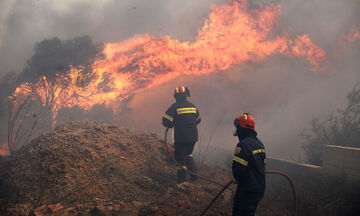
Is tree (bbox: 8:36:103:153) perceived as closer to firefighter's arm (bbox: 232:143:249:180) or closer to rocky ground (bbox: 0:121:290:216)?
rocky ground (bbox: 0:121:290:216)

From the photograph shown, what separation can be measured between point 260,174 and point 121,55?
14.9 metres

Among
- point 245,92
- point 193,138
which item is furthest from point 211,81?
point 193,138

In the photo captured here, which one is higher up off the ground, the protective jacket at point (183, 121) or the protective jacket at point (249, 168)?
the protective jacket at point (183, 121)

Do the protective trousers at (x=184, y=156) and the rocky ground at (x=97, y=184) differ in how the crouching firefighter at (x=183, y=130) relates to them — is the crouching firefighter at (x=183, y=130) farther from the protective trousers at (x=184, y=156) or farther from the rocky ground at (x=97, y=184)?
the rocky ground at (x=97, y=184)

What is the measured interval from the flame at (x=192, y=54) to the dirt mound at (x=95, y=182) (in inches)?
359

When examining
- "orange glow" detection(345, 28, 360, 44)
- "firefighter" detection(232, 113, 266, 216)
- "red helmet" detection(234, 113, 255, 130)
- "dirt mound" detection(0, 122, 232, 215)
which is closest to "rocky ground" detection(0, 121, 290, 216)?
"dirt mound" detection(0, 122, 232, 215)

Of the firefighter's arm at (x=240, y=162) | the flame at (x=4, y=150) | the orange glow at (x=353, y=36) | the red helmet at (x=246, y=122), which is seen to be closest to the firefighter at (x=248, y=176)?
the firefighter's arm at (x=240, y=162)

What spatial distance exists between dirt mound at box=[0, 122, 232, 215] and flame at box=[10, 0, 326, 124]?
9.12m

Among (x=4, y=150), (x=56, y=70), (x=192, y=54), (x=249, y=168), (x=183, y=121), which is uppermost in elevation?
(x=192, y=54)

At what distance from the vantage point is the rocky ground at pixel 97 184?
167 inches

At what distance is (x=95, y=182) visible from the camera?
5.01 m

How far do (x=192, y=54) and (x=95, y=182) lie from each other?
11.5 meters

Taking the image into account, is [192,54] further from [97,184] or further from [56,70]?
[97,184]

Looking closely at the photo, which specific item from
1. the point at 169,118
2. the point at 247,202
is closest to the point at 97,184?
the point at 169,118
